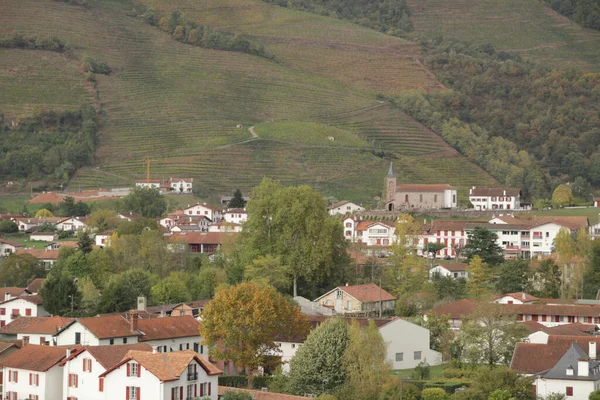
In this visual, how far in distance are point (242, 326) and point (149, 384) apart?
7843mm

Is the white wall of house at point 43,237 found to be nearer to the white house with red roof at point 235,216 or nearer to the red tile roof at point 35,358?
the white house with red roof at point 235,216

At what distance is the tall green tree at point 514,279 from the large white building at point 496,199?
136 feet

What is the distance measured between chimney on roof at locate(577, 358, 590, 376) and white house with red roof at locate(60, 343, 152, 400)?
15.9m

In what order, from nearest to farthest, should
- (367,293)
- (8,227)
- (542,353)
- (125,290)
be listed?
1. (542,353)
2. (125,290)
3. (367,293)
4. (8,227)

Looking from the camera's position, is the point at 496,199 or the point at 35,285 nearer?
the point at 35,285

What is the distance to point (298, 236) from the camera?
73750 mm

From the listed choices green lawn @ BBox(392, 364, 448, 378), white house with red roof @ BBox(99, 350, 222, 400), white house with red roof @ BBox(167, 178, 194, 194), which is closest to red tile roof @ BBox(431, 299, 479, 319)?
green lawn @ BBox(392, 364, 448, 378)

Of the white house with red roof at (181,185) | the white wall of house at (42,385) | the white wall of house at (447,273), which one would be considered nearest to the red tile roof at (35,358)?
the white wall of house at (42,385)

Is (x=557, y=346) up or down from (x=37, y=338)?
up

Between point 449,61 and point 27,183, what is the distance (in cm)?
7327

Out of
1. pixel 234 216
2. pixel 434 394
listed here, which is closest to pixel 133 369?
pixel 434 394

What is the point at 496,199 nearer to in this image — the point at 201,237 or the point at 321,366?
the point at 201,237

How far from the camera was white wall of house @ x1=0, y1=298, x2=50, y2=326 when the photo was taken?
67.2 metres

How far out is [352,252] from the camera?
84.8 meters
